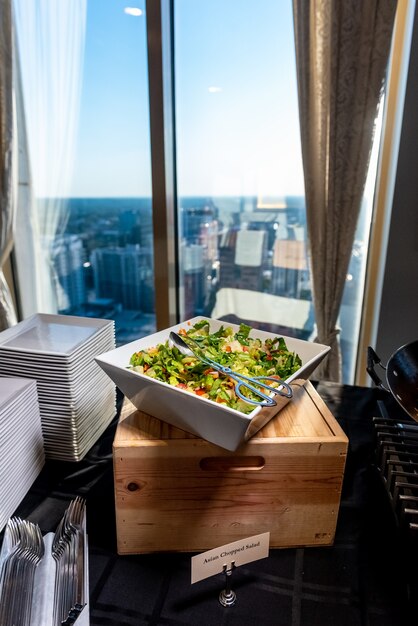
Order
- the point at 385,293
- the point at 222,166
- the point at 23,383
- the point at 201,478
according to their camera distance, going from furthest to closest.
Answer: the point at 222,166
the point at 385,293
the point at 23,383
the point at 201,478

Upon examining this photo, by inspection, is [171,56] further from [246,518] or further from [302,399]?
[246,518]

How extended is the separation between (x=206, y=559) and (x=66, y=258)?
1.85 metres

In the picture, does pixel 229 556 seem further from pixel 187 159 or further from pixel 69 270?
pixel 69 270

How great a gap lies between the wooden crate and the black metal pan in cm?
16

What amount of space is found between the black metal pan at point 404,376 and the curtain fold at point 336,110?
0.77 meters

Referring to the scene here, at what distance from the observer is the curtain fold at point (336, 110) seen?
132 cm

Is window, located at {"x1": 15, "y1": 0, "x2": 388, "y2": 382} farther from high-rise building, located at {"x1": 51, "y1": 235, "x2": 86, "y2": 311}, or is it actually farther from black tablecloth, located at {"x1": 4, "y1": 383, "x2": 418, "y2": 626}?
black tablecloth, located at {"x1": 4, "y1": 383, "x2": 418, "y2": 626}

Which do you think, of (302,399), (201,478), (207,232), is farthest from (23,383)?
(207,232)

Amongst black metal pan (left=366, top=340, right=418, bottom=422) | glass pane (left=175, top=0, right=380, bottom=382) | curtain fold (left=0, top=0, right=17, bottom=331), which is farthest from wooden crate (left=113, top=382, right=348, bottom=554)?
curtain fold (left=0, top=0, right=17, bottom=331)

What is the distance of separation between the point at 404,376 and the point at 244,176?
1268 mm

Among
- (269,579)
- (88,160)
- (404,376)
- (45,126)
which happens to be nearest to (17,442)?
(269,579)

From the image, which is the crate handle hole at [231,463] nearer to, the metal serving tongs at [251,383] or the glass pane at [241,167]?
the metal serving tongs at [251,383]

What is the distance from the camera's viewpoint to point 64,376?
2.43 feet

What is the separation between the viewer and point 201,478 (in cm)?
59
